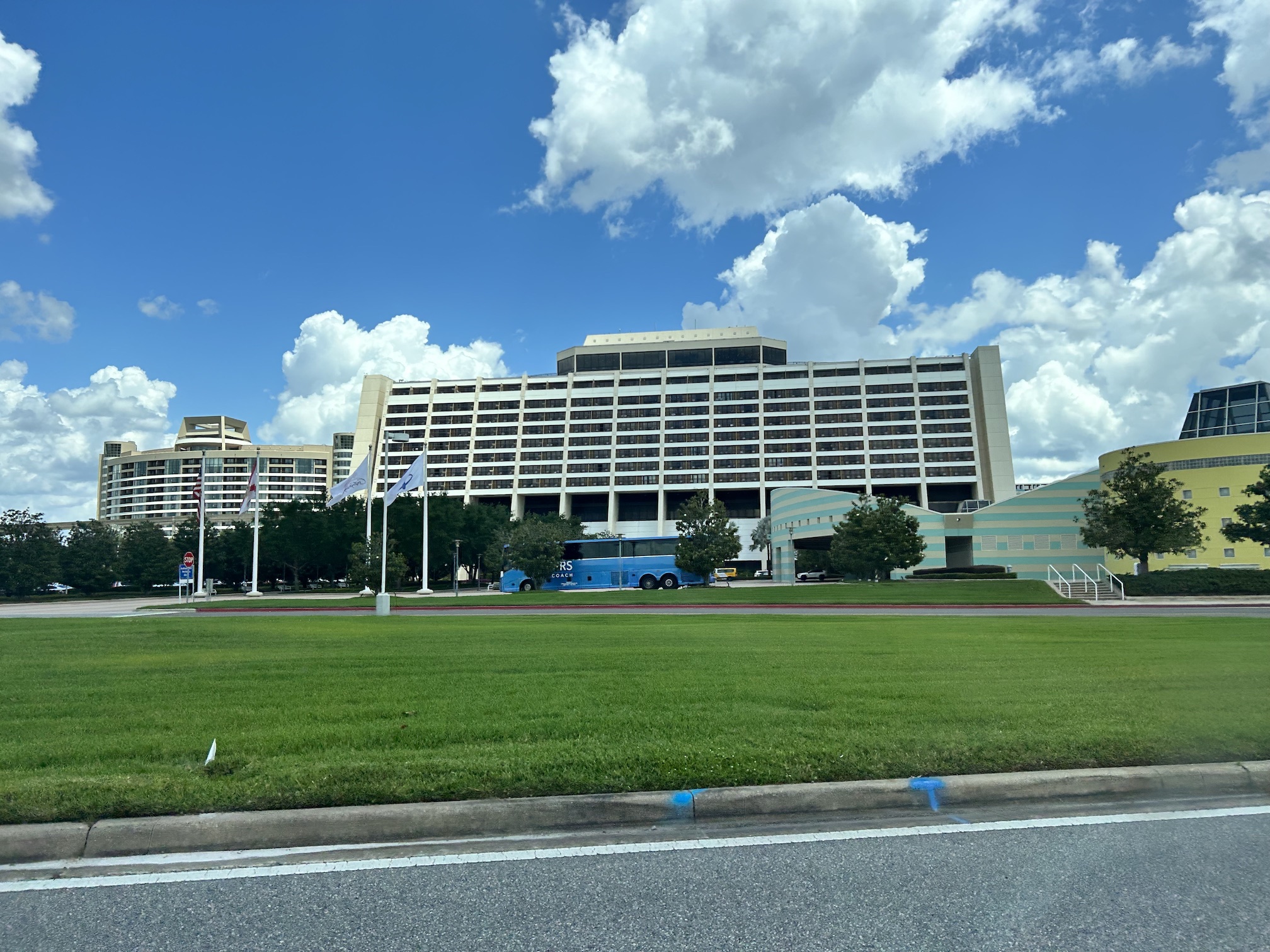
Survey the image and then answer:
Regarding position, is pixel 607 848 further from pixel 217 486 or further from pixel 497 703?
pixel 217 486

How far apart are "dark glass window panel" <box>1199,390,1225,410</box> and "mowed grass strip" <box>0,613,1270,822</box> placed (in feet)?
203

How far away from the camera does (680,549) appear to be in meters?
54.6

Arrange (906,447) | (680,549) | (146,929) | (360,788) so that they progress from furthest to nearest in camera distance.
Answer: (906,447), (680,549), (360,788), (146,929)

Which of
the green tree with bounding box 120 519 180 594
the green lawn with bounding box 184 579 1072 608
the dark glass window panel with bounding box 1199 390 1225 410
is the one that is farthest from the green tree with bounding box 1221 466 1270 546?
the green tree with bounding box 120 519 180 594

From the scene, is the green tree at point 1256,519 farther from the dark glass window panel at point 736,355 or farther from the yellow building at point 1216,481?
the dark glass window panel at point 736,355

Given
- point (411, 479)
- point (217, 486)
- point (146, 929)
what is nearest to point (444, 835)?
point (146, 929)

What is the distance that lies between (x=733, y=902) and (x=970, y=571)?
54.7 meters

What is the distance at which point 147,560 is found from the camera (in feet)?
243

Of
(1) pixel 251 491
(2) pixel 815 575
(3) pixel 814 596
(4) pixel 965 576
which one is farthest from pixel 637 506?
(3) pixel 814 596

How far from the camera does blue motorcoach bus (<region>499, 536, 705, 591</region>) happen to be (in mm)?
57844

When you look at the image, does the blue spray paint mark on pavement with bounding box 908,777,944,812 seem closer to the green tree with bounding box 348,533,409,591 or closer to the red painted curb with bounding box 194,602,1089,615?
the red painted curb with bounding box 194,602,1089,615

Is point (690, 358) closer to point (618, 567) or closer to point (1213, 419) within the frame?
point (1213, 419)

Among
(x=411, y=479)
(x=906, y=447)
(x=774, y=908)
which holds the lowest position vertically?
(x=774, y=908)

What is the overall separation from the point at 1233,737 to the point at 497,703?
6.55 m
